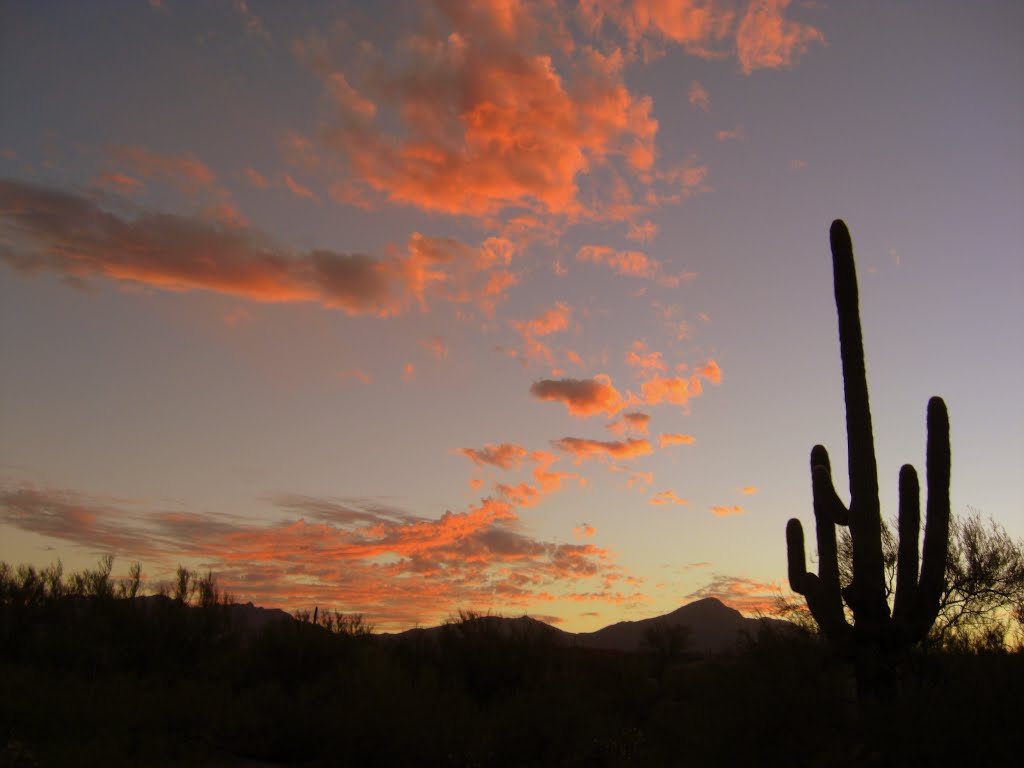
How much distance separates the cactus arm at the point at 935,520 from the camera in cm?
1455

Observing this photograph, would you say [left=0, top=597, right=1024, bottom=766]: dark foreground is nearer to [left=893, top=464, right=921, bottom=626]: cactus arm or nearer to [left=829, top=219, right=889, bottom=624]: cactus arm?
[left=893, top=464, right=921, bottom=626]: cactus arm

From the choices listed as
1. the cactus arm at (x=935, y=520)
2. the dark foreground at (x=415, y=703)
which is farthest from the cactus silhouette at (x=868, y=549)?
the dark foreground at (x=415, y=703)

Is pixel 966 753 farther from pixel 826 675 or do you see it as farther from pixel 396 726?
pixel 396 726

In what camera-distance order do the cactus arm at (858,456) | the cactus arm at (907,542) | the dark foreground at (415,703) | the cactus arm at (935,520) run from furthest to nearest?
the cactus arm at (858,456)
the cactus arm at (907,542)
the cactus arm at (935,520)
the dark foreground at (415,703)

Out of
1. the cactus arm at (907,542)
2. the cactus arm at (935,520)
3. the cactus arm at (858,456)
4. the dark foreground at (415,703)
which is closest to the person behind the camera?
the dark foreground at (415,703)

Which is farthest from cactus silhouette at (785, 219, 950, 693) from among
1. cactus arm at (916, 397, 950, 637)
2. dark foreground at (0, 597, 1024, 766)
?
dark foreground at (0, 597, 1024, 766)

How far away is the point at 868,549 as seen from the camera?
15.3 metres

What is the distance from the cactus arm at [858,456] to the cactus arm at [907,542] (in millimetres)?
330

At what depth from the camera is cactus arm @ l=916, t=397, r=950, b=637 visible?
14547 mm

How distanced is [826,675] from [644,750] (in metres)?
4.37

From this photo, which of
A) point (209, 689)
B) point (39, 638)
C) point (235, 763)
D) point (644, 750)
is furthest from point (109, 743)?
point (644, 750)

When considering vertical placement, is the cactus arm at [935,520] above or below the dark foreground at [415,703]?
above

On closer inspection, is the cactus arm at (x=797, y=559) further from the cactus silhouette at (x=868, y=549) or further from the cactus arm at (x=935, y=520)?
the cactus arm at (x=935, y=520)

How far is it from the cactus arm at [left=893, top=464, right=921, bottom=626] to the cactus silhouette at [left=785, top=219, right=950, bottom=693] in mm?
19
